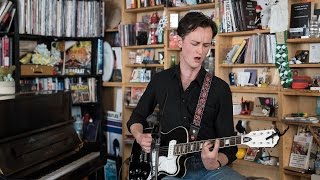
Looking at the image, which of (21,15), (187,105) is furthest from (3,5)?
(187,105)

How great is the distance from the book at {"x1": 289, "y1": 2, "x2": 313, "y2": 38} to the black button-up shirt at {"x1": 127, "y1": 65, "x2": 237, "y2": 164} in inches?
45.9

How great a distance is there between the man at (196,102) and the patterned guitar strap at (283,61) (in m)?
1.12

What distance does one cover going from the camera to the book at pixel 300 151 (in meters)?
3.15

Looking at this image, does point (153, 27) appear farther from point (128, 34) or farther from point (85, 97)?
point (85, 97)

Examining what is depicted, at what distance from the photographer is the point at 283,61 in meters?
3.18

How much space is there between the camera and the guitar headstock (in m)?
1.95

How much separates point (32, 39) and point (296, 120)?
2.36m

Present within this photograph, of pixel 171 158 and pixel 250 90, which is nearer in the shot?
pixel 171 158

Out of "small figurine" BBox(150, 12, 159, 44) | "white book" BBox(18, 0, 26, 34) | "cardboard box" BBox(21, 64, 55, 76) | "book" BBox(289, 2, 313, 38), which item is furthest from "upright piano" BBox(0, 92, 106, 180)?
"book" BBox(289, 2, 313, 38)

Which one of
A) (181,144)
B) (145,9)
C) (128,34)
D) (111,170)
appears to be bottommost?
(111,170)

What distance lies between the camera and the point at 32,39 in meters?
3.87

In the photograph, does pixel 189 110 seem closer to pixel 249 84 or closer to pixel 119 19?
pixel 249 84

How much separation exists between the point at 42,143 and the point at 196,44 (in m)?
1.20

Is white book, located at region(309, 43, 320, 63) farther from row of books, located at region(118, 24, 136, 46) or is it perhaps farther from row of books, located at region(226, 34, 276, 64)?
row of books, located at region(118, 24, 136, 46)
